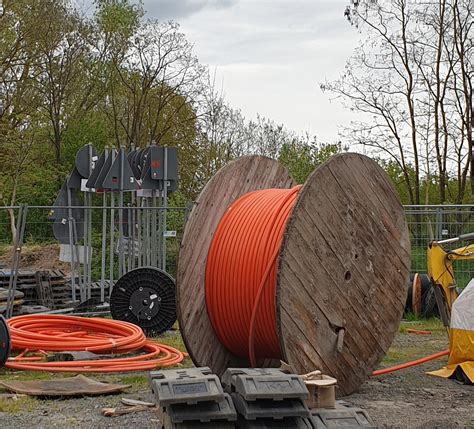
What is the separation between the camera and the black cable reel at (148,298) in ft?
36.0

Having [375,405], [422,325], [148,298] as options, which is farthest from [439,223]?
[375,405]

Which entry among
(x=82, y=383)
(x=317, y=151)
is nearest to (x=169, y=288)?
(x=82, y=383)

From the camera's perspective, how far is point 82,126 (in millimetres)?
28312

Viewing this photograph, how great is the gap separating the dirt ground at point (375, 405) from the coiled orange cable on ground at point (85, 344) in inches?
6.5

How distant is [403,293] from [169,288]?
4093 millimetres

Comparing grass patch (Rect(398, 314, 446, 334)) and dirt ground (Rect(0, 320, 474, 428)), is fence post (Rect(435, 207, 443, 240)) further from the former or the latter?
dirt ground (Rect(0, 320, 474, 428))

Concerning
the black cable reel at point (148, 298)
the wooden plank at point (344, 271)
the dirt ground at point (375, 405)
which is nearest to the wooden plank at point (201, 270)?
the dirt ground at point (375, 405)

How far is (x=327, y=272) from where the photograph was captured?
6809mm

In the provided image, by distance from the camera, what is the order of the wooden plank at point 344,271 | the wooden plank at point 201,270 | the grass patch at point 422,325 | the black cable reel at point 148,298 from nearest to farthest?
the wooden plank at point 344,271 < the wooden plank at point 201,270 < the black cable reel at point 148,298 < the grass patch at point 422,325

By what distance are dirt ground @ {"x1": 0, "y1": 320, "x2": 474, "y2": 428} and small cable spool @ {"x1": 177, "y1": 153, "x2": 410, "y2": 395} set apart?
0.39 meters

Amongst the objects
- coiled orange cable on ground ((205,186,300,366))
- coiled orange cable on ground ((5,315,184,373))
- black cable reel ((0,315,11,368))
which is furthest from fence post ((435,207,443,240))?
black cable reel ((0,315,11,368))

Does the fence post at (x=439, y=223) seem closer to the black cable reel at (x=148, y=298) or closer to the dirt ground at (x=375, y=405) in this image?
the black cable reel at (x=148, y=298)

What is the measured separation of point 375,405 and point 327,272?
113 cm

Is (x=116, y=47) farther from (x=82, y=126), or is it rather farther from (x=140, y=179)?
(x=140, y=179)
